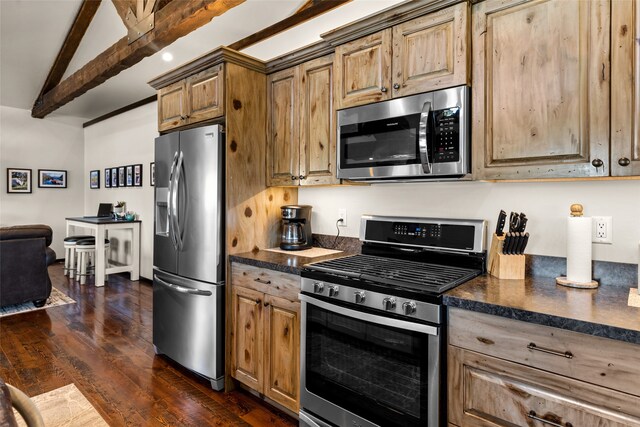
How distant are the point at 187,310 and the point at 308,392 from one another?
1.15 meters

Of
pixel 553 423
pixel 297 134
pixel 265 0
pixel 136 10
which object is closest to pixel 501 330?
pixel 553 423

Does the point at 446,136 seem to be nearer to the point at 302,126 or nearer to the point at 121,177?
the point at 302,126

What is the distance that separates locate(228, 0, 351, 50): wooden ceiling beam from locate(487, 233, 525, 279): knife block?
7.44ft

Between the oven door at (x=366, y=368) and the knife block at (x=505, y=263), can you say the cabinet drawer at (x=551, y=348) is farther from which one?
the knife block at (x=505, y=263)

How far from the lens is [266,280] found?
2305 millimetres

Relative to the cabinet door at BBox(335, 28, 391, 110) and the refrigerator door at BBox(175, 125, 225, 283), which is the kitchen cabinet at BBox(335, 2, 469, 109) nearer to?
the cabinet door at BBox(335, 28, 391, 110)

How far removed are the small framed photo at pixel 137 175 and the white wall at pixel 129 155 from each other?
2.7 inches

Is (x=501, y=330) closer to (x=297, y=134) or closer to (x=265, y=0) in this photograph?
(x=297, y=134)

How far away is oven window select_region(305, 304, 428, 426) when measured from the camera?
5.28 feet

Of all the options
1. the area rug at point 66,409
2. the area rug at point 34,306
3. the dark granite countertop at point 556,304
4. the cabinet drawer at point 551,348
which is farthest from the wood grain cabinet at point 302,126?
the area rug at point 34,306

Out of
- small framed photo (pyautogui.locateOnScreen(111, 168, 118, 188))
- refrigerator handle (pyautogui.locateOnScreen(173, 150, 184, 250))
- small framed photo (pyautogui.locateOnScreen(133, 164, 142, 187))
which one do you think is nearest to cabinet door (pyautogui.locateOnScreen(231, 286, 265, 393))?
refrigerator handle (pyautogui.locateOnScreen(173, 150, 184, 250))

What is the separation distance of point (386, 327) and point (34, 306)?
4.57 meters

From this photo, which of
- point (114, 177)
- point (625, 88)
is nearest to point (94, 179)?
point (114, 177)

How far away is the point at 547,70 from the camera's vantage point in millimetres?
1609
